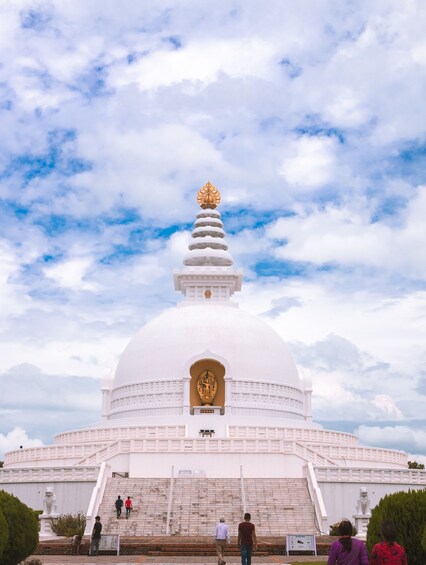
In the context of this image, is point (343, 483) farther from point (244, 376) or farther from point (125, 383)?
point (125, 383)

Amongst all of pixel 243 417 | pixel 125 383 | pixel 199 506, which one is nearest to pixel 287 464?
pixel 199 506

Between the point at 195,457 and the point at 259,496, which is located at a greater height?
the point at 195,457

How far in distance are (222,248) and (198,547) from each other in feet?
117

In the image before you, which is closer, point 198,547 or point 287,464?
point 198,547

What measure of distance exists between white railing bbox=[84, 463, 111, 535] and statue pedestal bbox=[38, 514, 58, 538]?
5.00 ft

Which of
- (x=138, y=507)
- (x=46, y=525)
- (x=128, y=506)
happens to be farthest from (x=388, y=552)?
(x=46, y=525)

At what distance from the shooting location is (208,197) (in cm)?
5897

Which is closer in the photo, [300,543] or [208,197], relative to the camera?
[300,543]

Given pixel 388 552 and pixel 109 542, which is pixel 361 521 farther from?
pixel 388 552

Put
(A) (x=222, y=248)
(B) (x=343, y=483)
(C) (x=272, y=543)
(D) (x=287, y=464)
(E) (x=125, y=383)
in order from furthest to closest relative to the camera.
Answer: (A) (x=222, y=248) < (E) (x=125, y=383) < (D) (x=287, y=464) < (B) (x=343, y=483) < (C) (x=272, y=543)

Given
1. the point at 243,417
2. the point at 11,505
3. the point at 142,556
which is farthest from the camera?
the point at 243,417

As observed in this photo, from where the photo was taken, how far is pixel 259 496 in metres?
28.7

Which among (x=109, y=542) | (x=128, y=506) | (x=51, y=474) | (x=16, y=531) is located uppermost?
(x=51, y=474)

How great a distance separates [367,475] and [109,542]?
43.0ft
